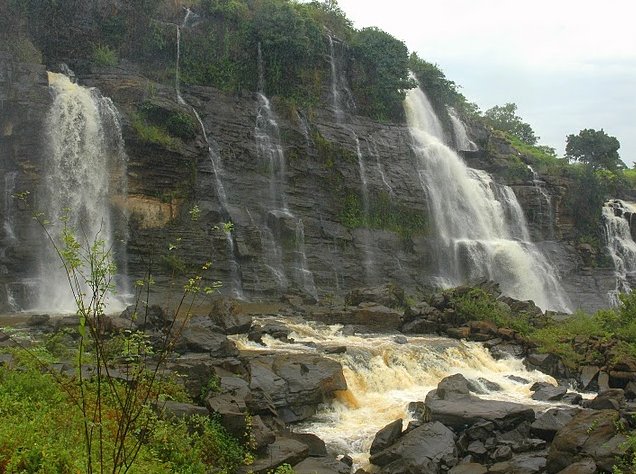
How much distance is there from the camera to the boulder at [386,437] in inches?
401

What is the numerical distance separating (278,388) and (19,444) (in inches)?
236

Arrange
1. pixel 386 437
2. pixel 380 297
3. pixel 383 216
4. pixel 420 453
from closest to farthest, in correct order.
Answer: pixel 420 453
pixel 386 437
pixel 380 297
pixel 383 216

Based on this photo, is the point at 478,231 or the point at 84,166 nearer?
the point at 84,166

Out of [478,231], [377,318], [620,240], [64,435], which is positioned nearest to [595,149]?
[620,240]

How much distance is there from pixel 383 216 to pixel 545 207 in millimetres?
12603

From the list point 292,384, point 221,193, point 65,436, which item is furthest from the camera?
point 221,193

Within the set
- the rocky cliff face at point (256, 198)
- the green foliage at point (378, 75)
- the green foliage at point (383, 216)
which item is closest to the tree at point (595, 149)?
the rocky cliff face at point (256, 198)

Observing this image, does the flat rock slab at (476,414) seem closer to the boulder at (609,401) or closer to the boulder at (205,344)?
the boulder at (609,401)

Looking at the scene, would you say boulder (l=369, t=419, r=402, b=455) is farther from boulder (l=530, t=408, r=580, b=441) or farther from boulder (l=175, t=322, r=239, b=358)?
boulder (l=175, t=322, r=239, b=358)

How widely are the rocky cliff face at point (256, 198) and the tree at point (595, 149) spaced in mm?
10410

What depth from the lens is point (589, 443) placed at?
9109mm

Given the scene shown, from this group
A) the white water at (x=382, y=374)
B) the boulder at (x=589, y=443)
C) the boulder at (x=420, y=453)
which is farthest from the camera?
the white water at (x=382, y=374)

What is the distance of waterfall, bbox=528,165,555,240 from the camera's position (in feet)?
123

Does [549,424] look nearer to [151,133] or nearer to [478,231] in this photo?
[151,133]
